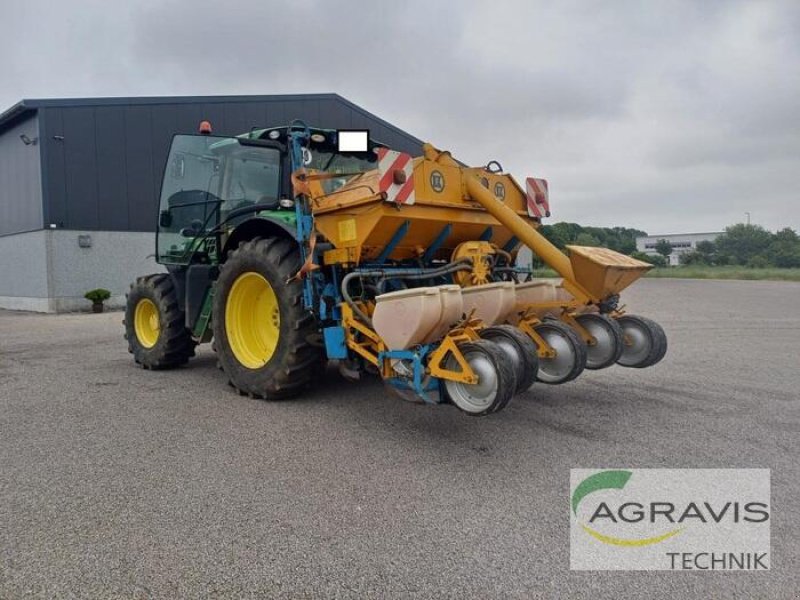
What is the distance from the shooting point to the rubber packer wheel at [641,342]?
14.8ft

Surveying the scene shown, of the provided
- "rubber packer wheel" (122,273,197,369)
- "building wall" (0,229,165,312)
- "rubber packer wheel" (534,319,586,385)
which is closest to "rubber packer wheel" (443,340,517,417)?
"rubber packer wheel" (534,319,586,385)

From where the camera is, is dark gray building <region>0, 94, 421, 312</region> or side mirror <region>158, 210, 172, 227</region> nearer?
side mirror <region>158, 210, 172, 227</region>

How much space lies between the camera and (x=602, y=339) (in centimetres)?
439

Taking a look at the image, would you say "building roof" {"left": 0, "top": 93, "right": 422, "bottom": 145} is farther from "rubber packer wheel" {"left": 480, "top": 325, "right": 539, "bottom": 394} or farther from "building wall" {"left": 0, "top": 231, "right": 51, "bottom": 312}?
"rubber packer wheel" {"left": 480, "top": 325, "right": 539, "bottom": 394}

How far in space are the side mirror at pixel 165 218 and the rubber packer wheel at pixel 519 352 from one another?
172 inches

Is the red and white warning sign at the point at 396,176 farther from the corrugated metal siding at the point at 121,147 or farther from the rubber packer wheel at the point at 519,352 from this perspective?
the corrugated metal siding at the point at 121,147

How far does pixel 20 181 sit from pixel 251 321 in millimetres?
14161

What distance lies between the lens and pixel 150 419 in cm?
438

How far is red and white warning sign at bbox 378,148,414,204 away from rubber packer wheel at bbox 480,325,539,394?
124cm

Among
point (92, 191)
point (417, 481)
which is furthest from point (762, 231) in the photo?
point (417, 481)

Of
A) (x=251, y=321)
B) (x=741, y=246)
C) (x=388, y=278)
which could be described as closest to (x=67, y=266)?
(x=251, y=321)

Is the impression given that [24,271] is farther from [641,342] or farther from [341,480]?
[641,342]

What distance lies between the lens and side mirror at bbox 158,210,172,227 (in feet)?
21.0

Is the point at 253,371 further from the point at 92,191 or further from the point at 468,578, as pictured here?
the point at 92,191
